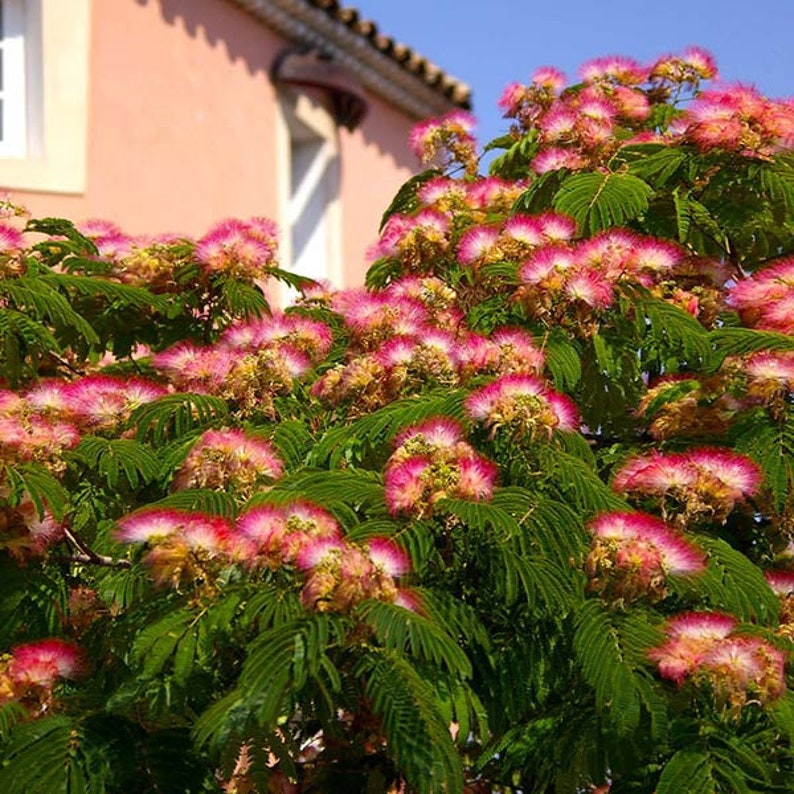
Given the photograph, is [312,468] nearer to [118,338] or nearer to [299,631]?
[299,631]

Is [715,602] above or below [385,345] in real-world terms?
below

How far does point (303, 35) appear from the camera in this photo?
11203 mm

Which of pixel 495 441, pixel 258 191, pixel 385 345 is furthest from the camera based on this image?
pixel 258 191

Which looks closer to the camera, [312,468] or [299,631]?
[299,631]

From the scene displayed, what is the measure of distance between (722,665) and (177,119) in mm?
7740

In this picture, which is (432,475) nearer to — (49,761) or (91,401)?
(49,761)

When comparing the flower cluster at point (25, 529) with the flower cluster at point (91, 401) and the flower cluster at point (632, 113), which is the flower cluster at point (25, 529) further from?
the flower cluster at point (632, 113)

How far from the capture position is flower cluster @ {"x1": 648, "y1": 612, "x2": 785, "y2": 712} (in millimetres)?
3020

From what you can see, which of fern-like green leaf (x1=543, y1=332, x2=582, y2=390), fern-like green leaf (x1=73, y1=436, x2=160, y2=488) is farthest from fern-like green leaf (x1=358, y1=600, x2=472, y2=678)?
fern-like green leaf (x1=73, y1=436, x2=160, y2=488)

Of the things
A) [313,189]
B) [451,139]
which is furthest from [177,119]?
[451,139]

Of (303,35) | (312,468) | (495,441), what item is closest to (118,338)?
(312,468)

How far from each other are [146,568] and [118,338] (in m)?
1.87

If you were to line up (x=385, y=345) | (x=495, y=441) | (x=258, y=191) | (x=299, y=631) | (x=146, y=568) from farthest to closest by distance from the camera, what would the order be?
(x=258, y=191)
(x=385, y=345)
(x=495, y=441)
(x=146, y=568)
(x=299, y=631)

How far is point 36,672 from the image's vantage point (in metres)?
3.37
